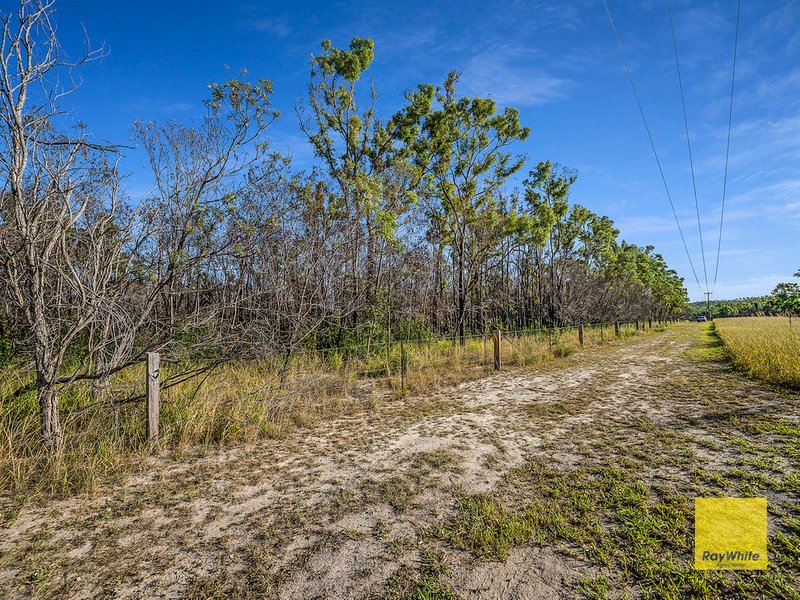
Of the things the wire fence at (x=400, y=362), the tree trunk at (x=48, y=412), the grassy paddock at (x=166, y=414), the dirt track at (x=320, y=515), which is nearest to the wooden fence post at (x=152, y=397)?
the grassy paddock at (x=166, y=414)

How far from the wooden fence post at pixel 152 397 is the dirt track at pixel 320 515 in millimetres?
412

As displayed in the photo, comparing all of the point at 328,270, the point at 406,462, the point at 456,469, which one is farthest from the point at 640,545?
the point at 328,270

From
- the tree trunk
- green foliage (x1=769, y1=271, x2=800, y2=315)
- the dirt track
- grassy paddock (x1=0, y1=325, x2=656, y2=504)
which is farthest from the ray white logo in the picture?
green foliage (x1=769, y1=271, x2=800, y2=315)

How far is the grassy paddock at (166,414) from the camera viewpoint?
11.4 ft

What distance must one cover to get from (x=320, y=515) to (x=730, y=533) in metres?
2.89

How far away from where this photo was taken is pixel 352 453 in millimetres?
4355

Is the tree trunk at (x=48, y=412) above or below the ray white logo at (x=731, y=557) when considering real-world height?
above

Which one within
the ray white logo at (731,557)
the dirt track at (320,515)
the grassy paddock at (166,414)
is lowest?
the dirt track at (320,515)

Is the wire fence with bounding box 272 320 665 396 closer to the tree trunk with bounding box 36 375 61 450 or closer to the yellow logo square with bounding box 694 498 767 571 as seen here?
the tree trunk with bounding box 36 375 61 450

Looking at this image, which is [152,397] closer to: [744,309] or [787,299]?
[787,299]

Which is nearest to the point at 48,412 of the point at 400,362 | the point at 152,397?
the point at 152,397

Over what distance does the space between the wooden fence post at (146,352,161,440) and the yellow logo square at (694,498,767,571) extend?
5123 mm

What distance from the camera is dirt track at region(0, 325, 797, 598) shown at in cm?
220

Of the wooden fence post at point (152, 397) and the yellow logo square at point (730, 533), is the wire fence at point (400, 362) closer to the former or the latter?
the wooden fence post at point (152, 397)
